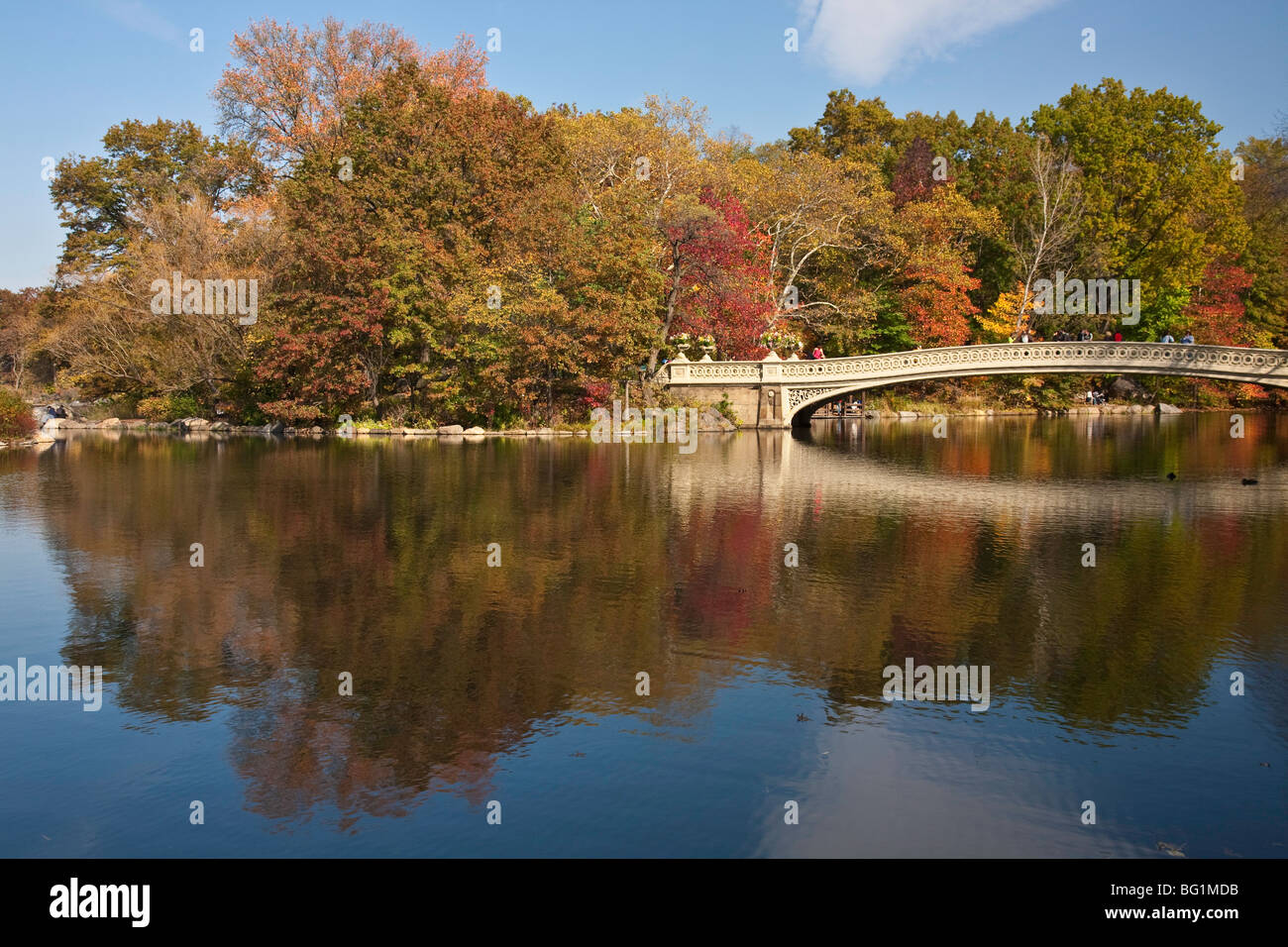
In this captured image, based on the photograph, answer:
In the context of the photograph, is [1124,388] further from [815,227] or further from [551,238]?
[551,238]

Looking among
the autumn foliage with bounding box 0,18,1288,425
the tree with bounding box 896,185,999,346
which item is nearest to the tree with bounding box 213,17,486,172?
the autumn foliage with bounding box 0,18,1288,425

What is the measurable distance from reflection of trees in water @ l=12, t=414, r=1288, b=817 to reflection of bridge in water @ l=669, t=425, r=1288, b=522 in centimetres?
23

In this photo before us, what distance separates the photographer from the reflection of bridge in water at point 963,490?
20594 mm

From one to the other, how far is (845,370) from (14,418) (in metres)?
35.3

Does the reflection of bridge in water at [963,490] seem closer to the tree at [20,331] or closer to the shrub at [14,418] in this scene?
the shrub at [14,418]

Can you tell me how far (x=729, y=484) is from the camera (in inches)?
974

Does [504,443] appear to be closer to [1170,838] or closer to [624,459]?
[624,459]

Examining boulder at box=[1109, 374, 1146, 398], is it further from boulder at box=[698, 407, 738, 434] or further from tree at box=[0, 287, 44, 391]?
tree at box=[0, 287, 44, 391]

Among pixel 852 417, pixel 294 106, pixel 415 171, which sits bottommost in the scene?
pixel 852 417

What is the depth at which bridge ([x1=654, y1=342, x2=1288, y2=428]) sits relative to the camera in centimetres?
4516

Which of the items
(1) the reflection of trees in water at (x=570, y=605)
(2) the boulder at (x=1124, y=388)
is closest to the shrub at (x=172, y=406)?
(1) the reflection of trees in water at (x=570, y=605)

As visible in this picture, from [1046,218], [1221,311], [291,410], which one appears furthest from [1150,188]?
[291,410]
